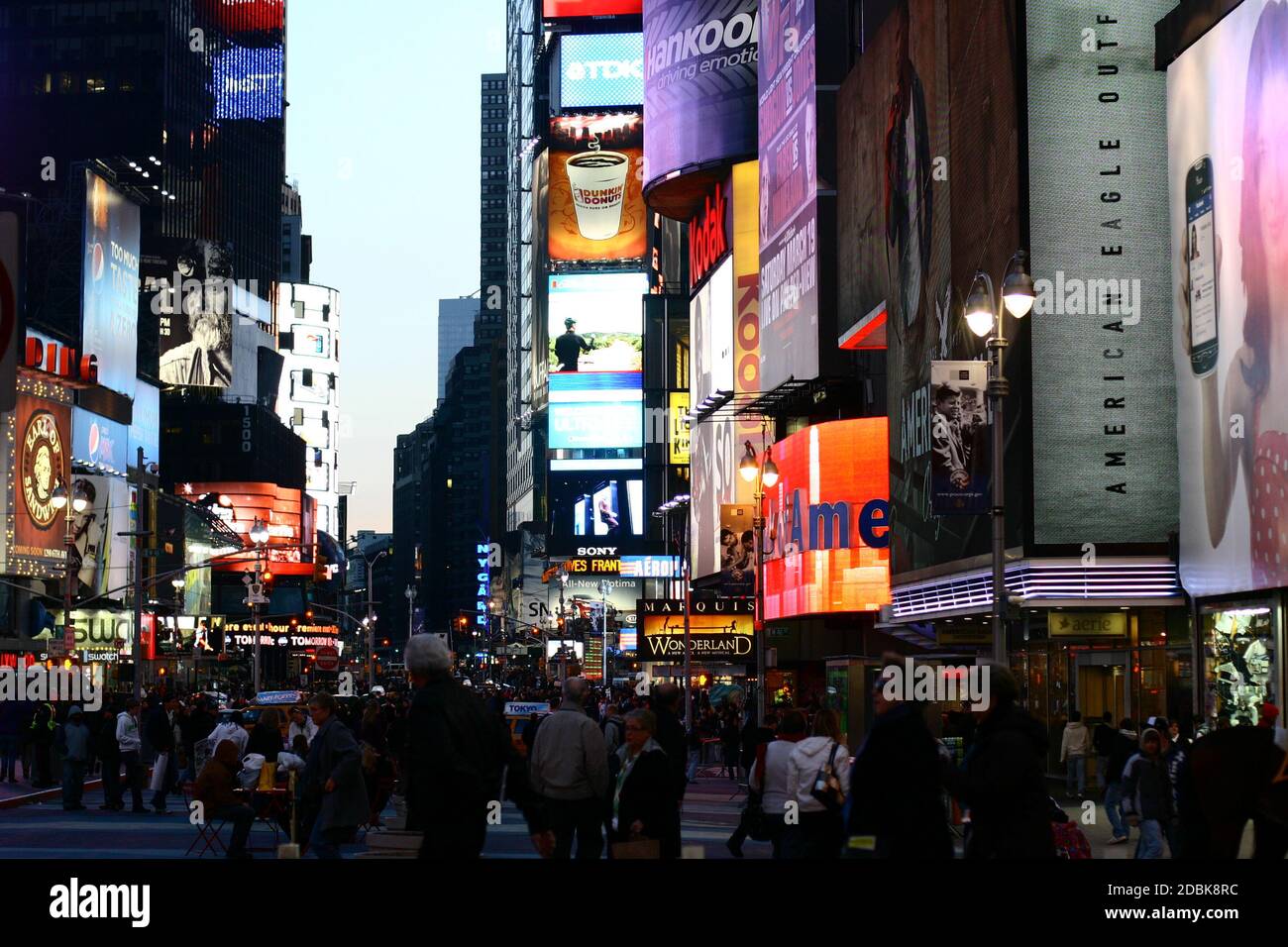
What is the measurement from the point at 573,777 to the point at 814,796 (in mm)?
2366

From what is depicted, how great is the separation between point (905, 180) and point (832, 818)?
33.5 metres

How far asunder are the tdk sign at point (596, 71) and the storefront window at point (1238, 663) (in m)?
111

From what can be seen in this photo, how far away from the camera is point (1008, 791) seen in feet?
37.2

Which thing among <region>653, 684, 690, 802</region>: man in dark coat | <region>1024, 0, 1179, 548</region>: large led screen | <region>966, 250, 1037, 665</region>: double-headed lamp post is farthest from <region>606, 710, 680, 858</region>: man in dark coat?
<region>1024, 0, 1179, 548</region>: large led screen

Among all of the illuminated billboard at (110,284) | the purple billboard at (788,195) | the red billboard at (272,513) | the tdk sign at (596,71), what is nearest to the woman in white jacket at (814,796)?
the purple billboard at (788,195)

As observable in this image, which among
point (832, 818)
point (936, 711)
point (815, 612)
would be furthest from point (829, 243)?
point (832, 818)

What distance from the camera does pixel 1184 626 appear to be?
35.3 meters

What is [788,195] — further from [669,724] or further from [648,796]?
[648,796]

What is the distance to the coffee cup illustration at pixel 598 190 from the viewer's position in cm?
13738

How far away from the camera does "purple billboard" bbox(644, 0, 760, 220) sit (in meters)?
84.4

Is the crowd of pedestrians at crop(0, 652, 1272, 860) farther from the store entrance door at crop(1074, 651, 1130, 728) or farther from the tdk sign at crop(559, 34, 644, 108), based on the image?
the tdk sign at crop(559, 34, 644, 108)
